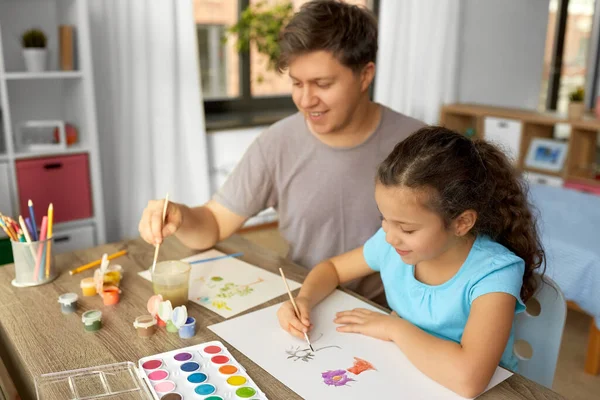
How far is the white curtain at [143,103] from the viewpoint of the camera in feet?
9.54

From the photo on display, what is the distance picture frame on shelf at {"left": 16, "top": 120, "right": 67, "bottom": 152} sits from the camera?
261 cm

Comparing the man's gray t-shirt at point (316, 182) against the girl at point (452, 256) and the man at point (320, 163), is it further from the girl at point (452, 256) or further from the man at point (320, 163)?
the girl at point (452, 256)

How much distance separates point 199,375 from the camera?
3.01 ft

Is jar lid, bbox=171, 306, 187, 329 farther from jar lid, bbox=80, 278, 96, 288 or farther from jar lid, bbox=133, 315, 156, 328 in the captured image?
jar lid, bbox=80, 278, 96, 288

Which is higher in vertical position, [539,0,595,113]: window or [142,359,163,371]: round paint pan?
[539,0,595,113]: window

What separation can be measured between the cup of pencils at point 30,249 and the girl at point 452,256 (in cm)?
55

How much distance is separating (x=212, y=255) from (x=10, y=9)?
1.96 m

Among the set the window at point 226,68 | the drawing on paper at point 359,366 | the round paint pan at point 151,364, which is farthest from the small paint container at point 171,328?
the window at point 226,68

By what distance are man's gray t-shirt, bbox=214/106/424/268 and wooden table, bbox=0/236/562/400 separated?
0.23 metres

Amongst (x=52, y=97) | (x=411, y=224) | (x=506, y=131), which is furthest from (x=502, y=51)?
(x=411, y=224)

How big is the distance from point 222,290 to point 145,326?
0.79 ft

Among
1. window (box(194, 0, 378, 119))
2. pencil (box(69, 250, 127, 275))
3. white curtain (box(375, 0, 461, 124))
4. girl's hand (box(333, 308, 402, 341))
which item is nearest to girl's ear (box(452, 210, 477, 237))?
girl's hand (box(333, 308, 402, 341))

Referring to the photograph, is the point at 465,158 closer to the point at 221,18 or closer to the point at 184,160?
the point at 184,160

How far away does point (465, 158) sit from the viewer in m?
1.03
